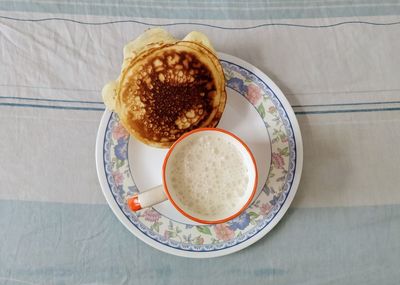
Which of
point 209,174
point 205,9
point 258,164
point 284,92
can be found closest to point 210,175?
point 209,174

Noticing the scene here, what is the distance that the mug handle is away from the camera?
0.81 metres

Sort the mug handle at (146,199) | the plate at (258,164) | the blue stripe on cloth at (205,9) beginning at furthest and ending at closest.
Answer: the blue stripe on cloth at (205,9) → the plate at (258,164) → the mug handle at (146,199)

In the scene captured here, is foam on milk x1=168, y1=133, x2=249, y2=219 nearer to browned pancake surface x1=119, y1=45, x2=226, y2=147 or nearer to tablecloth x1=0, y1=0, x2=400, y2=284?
browned pancake surface x1=119, y1=45, x2=226, y2=147

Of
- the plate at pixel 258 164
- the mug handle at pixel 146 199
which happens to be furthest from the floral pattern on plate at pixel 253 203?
the mug handle at pixel 146 199

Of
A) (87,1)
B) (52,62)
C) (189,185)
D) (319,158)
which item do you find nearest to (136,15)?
(87,1)

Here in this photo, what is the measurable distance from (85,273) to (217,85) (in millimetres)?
498

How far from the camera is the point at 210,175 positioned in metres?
0.87

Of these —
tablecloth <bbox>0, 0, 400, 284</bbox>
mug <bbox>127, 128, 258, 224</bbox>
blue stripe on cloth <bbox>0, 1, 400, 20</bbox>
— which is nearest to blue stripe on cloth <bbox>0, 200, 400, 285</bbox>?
tablecloth <bbox>0, 0, 400, 284</bbox>

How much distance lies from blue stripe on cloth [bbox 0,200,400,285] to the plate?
5 cm

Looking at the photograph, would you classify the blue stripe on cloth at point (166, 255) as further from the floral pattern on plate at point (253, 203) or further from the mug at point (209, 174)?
the mug at point (209, 174)

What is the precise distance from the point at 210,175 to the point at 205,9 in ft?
1.37

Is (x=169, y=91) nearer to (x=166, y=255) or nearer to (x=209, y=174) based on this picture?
(x=209, y=174)

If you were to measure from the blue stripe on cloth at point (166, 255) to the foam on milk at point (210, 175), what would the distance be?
0.51 feet

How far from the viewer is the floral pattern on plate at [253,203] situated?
36.2 inches
